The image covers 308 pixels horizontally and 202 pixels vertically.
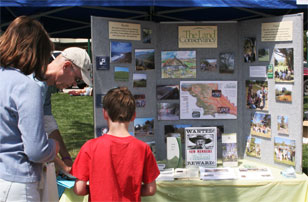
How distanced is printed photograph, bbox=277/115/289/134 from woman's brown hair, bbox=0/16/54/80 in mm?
1919

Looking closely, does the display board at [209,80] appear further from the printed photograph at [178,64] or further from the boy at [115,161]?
the boy at [115,161]

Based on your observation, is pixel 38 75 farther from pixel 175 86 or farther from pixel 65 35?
pixel 65 35

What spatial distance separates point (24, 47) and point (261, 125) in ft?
6.70

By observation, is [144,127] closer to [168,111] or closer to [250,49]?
[168,111]

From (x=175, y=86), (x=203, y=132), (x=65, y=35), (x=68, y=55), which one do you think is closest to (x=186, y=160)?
(x=203, y=132)

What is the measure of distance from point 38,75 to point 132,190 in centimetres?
70

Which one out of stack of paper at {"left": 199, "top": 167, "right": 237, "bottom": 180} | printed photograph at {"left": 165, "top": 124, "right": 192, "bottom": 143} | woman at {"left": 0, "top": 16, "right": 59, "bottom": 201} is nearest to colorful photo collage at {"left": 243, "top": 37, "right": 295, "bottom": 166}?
stack of paper at {"left": 199, "top": 167, "right": 237, "bottom": 180}

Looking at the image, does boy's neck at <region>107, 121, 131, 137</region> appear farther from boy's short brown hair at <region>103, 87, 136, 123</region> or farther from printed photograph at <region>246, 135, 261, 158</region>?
printed photograph at <region>246, 135, 261, 158</region>

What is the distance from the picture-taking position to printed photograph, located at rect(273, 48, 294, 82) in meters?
2.57

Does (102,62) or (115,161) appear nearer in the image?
(115,161)

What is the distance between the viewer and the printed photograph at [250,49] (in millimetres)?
2818

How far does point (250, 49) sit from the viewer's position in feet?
9.32

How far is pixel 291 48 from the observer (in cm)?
256

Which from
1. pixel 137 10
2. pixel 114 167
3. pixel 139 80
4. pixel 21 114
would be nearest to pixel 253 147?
pixel 139 80
